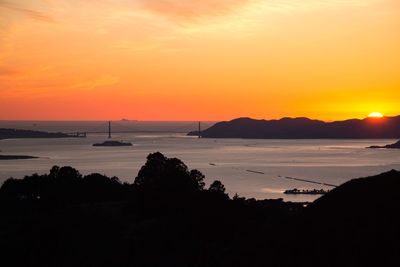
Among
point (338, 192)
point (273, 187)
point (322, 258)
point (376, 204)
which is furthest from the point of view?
point (273, 187)

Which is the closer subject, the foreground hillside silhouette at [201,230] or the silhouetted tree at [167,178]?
the foreground hillside silhouette at [201,230]

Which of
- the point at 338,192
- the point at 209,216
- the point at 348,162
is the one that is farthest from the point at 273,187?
the point at 338,192

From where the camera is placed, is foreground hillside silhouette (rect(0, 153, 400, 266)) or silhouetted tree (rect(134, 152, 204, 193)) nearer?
foreground hillside silhouette (rect(0, 153, 400, 266))

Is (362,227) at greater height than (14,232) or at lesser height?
greater

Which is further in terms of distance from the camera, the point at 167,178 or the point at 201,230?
the point at 167,178

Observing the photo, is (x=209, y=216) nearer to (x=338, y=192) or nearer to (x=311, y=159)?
(x=338, y=192)

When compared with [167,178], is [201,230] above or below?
below

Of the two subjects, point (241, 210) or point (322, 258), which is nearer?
point (322, 258)

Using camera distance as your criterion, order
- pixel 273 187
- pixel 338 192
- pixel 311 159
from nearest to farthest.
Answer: pixel 338 192 → pixel 273 187 → pixel 311 159
